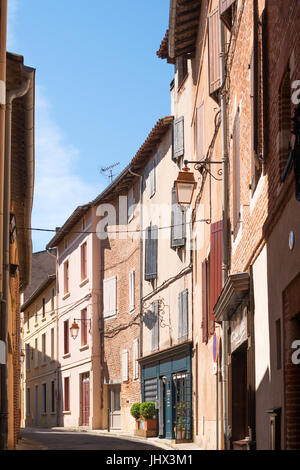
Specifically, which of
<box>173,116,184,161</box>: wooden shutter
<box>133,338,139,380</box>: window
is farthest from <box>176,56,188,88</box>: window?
<box>133,338,139,380</box>: window

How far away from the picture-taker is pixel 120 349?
103 feet

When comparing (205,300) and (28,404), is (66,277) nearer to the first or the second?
(28,404)

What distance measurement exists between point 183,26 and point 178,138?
4692 mm

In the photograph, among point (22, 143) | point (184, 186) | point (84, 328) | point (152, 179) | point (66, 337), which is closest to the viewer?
point (184, 186)

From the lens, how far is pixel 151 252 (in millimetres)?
27750

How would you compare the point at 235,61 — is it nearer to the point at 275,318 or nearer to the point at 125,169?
the point at 275,318

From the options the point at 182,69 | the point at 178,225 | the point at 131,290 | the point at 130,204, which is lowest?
the point at 131,290

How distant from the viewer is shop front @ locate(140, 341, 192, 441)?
71.3ft

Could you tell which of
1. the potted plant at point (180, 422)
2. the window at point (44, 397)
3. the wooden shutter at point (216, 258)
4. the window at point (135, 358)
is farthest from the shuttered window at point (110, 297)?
the wooden shutter at point (216, 258)

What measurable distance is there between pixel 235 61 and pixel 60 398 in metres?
27.2

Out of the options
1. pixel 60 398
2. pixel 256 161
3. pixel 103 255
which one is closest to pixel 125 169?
pixel 103 255

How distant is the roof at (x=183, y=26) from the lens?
20.0 m

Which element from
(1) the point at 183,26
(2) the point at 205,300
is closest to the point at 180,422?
(2) the point at 205,300

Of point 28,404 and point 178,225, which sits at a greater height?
point 178,225
